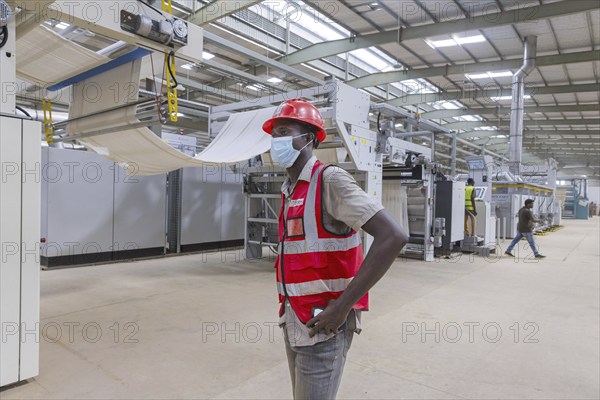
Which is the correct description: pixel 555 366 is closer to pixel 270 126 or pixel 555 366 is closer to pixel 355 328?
pixel 355 328

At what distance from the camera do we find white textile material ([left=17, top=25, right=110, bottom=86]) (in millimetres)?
3379

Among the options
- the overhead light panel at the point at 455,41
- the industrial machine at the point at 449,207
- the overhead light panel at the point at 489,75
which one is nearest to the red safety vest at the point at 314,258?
the industrial machine at the point at 449,207

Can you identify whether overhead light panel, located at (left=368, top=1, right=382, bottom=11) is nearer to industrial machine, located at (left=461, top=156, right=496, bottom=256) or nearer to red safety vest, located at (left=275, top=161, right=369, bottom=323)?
industrial machine, located at (left=461, top=156, right=496, bottom=256)

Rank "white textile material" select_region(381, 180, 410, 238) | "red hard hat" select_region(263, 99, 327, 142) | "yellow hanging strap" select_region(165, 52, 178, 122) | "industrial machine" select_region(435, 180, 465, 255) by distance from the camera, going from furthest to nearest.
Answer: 1. "industrial machine" select_region(435, 180, 465, 255)
2. "white textile material" select_region(381, 180, 410, 238)
3. "yellow hanging strap" select_region(165, 52, 178, 122)
4. "red hard hat" select_region(263, 99, 327, 142)

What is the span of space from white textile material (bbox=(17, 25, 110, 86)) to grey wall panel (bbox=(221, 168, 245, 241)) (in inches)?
178

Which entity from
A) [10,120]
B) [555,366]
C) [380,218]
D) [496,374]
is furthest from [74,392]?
[555,366]

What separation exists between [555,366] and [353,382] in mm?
1617

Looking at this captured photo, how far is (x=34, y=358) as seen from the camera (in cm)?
262

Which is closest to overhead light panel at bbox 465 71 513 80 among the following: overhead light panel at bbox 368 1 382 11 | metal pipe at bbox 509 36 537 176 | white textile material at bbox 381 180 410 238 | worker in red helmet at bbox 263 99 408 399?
metal pipe at bbox 509 36 537 176

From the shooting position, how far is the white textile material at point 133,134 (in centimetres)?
386

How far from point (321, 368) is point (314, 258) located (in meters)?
0.35

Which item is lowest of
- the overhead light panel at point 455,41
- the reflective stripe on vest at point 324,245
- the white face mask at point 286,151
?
the reflective stripe on vest at point 324,245

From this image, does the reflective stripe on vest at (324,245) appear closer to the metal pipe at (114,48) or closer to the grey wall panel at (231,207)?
the metal pipe at (114,48)

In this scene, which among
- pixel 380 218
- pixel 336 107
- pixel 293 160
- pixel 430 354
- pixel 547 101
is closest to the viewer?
pixel 380 218
